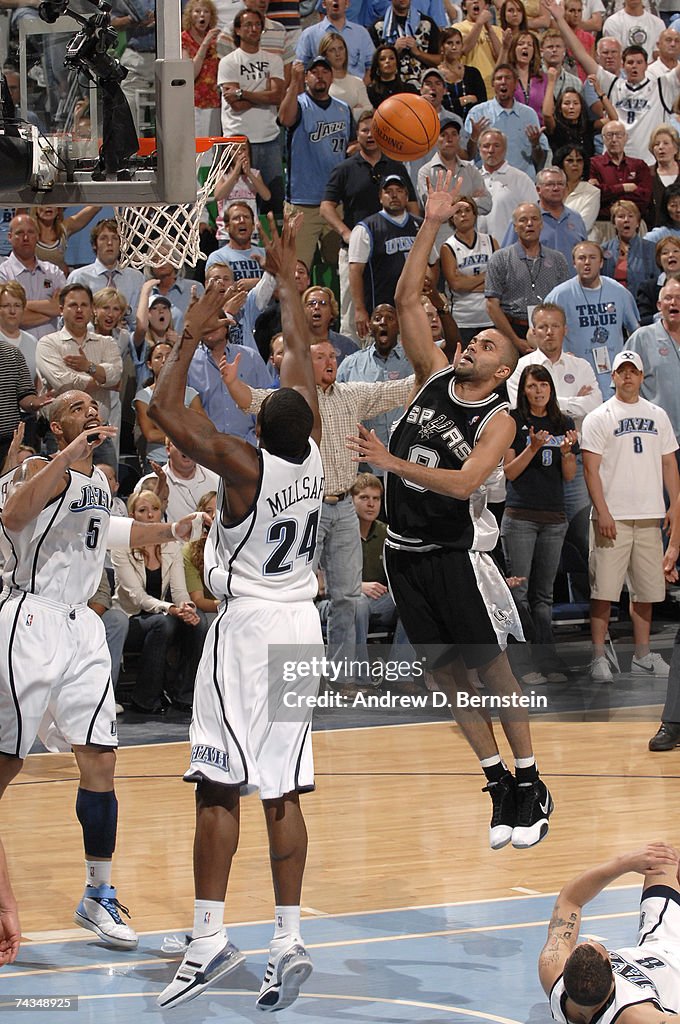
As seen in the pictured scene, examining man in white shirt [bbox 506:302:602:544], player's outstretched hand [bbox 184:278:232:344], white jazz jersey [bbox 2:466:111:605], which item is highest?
player's outstretched hand [bbox 184:278:232:344]

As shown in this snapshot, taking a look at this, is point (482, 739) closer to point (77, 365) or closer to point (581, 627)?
point (77, 365)

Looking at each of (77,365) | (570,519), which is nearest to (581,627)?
(570,519)

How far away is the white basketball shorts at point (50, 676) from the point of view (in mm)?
6336

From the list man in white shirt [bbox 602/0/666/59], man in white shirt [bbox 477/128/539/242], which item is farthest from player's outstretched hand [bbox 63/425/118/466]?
man in white shirt [bbox 602/0/666/59]

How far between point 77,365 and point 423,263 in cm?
417

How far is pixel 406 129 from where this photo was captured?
9.79 meters

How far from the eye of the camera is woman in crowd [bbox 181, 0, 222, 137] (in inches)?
487

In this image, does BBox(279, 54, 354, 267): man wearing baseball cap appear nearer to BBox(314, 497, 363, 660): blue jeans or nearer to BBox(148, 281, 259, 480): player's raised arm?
BBox(314, 497, 363, 660): blue jeans

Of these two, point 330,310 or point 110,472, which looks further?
point 330,310

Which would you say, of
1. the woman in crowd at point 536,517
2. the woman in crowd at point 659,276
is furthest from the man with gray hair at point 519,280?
the woman in crowd at point 536,517

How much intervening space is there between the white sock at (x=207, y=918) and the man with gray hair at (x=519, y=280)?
707 cm

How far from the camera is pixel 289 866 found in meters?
5.59

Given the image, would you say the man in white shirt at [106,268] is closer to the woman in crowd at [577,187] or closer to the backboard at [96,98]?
the woman in crowd at [577,187]

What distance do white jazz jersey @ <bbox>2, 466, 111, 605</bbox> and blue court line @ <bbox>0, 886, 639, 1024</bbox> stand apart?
150cm
